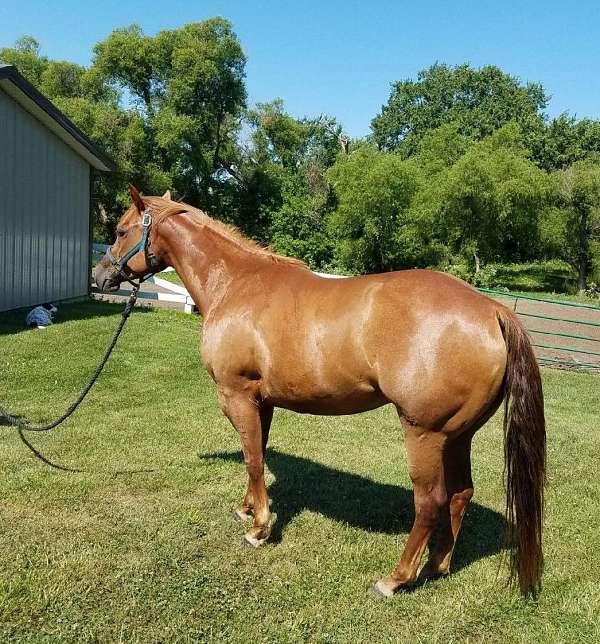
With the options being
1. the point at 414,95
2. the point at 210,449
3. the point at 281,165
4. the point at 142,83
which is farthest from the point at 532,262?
the point at 210,449

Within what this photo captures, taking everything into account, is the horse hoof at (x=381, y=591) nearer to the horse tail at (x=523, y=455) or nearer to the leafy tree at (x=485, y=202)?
the horse tail at (x=523, y=455)

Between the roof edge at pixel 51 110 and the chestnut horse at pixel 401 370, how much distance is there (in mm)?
8325

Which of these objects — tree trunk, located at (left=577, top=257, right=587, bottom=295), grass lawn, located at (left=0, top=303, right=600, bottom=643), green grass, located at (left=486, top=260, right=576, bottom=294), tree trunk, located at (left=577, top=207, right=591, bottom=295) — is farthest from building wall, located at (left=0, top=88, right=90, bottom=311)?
tree trunk, located at (left=577, top=257, right=587, bottom=295)

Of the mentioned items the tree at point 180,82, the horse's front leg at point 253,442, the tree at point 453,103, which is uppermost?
the tree at point 453,103

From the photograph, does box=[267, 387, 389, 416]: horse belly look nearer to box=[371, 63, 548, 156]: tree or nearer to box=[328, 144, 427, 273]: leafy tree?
box=[328, 144, 427, 273]: leafy tree

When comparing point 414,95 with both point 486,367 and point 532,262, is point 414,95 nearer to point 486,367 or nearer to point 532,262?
point 532,262

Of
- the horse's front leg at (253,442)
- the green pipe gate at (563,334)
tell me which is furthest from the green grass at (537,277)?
the horse's front leg at (253,442)

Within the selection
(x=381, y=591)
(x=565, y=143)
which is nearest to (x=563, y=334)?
(x=381, y=591)

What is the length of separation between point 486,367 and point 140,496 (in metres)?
2.89

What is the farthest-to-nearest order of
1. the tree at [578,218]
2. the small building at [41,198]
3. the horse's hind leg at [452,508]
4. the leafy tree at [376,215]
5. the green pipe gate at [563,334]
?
the leafy tree at [376,215]
the tree at [578,218]
the small building at [41,198]
the green pipe gate at [563,334]
the horse's hind leg at [452,508]

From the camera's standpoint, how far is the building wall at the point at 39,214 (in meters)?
11.1

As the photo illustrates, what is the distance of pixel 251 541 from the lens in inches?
145

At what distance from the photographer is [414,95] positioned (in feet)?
168

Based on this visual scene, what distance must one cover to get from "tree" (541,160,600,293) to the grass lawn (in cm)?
2083
